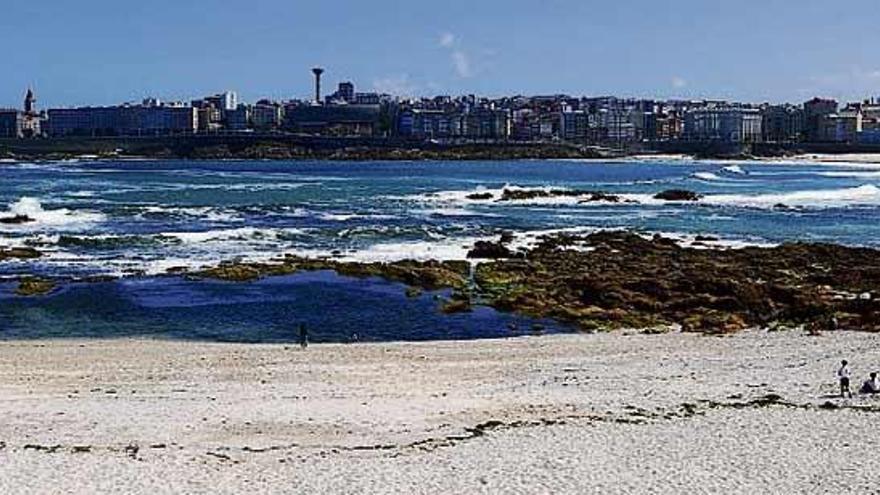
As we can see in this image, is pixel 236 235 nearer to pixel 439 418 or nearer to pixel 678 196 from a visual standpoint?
pixel 439 418

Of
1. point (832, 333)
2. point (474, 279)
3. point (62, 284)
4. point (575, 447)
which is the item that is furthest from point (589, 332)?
point (62, 284)

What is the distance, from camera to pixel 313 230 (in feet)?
152

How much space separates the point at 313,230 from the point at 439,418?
3011 centimetres

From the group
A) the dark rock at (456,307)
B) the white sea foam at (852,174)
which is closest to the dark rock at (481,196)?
the dark rock at (456,307)

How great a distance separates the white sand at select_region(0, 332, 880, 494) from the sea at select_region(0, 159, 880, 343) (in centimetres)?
332

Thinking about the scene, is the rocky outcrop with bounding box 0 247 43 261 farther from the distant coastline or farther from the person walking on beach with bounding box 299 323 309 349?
the distant coastline

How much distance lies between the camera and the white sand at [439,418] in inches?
541

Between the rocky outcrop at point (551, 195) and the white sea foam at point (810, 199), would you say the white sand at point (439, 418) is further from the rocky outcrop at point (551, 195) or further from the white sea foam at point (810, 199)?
the rocky outcrop at point (551, 195)

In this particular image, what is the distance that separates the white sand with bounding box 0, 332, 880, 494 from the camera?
1375cm

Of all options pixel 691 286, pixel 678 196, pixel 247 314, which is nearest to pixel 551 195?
pixel 678 196

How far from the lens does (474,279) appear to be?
32656mm

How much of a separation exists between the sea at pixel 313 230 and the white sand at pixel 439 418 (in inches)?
131

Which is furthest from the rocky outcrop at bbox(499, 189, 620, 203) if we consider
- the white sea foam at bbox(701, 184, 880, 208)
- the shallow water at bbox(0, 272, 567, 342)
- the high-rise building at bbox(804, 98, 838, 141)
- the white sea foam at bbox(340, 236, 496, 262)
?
the high-rise building at bbox(804, 98, 838, 141)

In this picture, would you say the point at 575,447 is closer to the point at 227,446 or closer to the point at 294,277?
the point at 227,446
